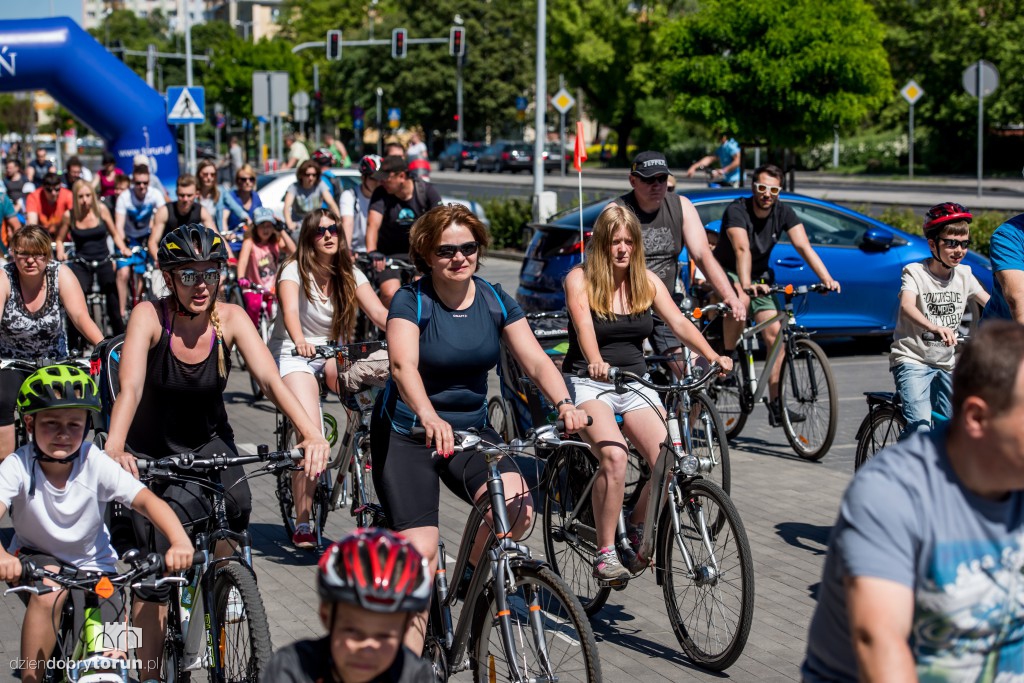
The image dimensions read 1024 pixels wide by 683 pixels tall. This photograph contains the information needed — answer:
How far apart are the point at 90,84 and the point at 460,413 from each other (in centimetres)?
2154

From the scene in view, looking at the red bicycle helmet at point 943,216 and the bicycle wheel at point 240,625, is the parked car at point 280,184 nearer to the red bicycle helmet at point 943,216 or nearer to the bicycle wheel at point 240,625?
the red bicycle helmet at point 943,216

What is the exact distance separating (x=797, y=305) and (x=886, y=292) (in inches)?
37.7

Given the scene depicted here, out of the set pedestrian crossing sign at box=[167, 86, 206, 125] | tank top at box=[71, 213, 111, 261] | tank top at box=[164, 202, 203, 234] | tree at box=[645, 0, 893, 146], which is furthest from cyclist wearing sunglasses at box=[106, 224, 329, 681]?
tree at box=[645, 0, 893, 146]

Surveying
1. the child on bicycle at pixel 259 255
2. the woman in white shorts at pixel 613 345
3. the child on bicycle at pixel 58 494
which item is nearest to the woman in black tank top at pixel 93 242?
the child on bicycle at pixel 259 255

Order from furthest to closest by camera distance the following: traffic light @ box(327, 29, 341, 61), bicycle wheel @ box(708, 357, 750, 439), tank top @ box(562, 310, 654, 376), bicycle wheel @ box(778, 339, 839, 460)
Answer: traffic light @ box(327, 29, 341, 61) → bicycle wheel @ box(708, 357, 750, 439) → bicycle wheel @ box(778, 339, 839, 460) → tank top @ box(562, 310, 654, 376)

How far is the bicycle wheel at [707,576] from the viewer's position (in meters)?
5.30

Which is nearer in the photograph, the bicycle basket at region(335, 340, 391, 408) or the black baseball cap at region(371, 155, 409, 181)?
the bicycle basket at region(335, 340, 391, 408)

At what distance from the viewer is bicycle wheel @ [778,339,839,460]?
9.39 m

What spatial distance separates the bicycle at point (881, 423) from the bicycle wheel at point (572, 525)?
5.64 ft

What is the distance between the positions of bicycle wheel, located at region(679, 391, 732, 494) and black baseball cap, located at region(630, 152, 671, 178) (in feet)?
4.15

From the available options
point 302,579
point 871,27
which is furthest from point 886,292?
point 871,27

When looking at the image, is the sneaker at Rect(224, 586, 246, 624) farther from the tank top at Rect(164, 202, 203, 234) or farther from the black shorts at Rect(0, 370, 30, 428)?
the tank top at Rect(164, 202, 203, 234)

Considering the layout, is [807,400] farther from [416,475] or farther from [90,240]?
[90,240]

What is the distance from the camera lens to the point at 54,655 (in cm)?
448
